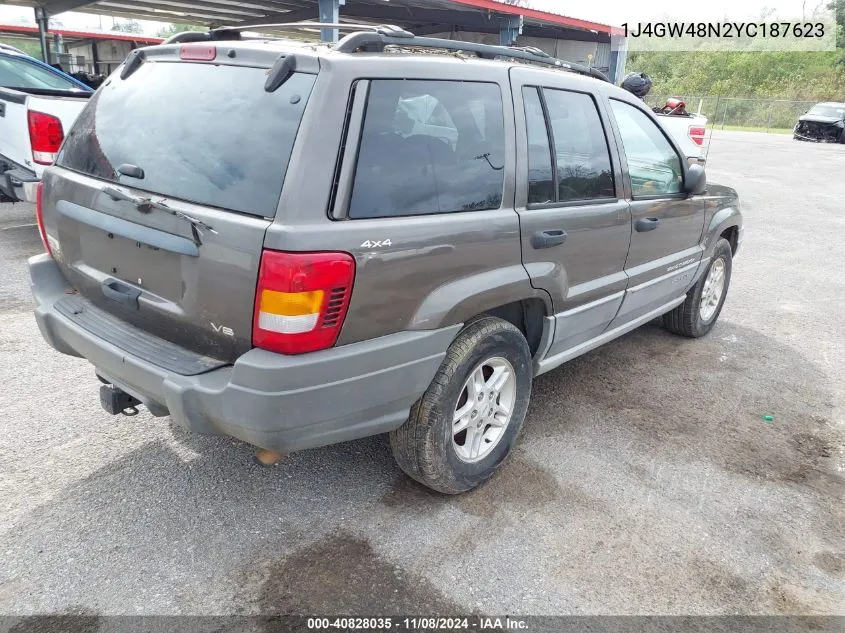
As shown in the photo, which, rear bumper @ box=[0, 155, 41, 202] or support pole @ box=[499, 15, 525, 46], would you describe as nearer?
rear bumper @ box=[0, 155, 41, 202]

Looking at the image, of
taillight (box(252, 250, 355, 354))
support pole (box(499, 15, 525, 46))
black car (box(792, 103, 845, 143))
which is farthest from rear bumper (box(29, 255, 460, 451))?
black car (box(792, 103, 845, 143))

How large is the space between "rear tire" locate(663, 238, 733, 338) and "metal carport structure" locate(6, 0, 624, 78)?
942cm

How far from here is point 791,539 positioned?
2895mm

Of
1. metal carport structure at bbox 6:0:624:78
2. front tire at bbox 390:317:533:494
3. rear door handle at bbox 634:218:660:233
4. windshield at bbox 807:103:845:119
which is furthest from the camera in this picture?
windshield at bbox 807:103:845:119

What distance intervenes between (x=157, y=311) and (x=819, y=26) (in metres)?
62.4

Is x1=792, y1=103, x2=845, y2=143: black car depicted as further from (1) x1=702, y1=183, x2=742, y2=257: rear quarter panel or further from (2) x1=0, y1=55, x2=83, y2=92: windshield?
(2) x1=0, y1=55, x2=83, y2=92: windshield

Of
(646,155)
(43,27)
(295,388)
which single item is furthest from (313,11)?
(295,388)

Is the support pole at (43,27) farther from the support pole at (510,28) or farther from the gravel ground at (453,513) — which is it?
the gravel ground at (453,513)

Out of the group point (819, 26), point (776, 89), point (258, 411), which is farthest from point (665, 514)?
point (819, 26)

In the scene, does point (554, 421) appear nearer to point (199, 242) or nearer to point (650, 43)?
point (199, 242)

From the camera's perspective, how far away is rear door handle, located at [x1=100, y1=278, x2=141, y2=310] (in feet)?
8.66

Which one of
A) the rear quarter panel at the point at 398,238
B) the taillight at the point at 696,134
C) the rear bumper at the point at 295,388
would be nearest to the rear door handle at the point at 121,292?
the rear bumper at the point at 295,388

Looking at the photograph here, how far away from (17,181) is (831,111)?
31.8 meters

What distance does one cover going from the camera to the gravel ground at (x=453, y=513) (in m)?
2.47
